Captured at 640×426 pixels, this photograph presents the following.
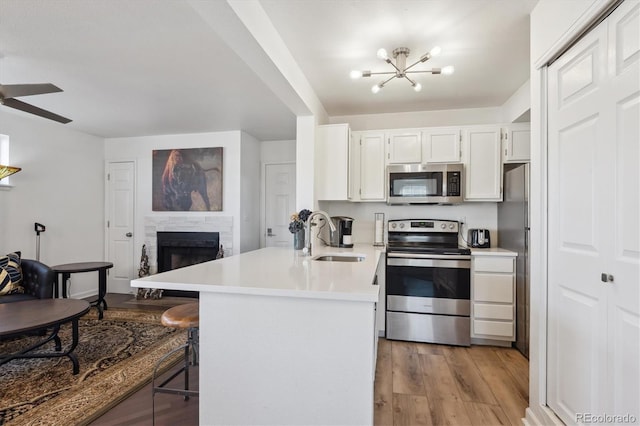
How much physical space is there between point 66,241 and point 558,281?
5489 millimetres

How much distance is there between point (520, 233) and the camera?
2770mm

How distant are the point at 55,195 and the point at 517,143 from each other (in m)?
5.63

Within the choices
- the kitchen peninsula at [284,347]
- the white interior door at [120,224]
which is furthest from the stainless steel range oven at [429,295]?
the white interior door at [120,224]

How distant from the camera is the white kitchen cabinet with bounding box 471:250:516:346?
284 cm

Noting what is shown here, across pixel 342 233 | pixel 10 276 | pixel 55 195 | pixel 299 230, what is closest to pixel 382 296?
pixel 342 233

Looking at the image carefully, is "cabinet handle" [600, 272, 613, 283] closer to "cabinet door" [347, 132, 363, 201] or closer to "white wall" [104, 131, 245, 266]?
"cabinet door" [347, 132, 363, 201]

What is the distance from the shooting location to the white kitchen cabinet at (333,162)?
320 cm

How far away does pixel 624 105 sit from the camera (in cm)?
118

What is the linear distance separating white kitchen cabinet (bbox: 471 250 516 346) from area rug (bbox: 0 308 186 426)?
275 cm

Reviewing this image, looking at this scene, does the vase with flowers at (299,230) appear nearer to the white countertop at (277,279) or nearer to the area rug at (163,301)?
the white countertop at (277,279)

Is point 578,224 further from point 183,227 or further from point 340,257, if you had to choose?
point 183,227

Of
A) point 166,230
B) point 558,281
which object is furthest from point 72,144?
point 558,281

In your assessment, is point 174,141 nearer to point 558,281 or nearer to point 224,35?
point 224,35

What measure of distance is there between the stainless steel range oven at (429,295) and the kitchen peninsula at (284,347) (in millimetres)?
1559
